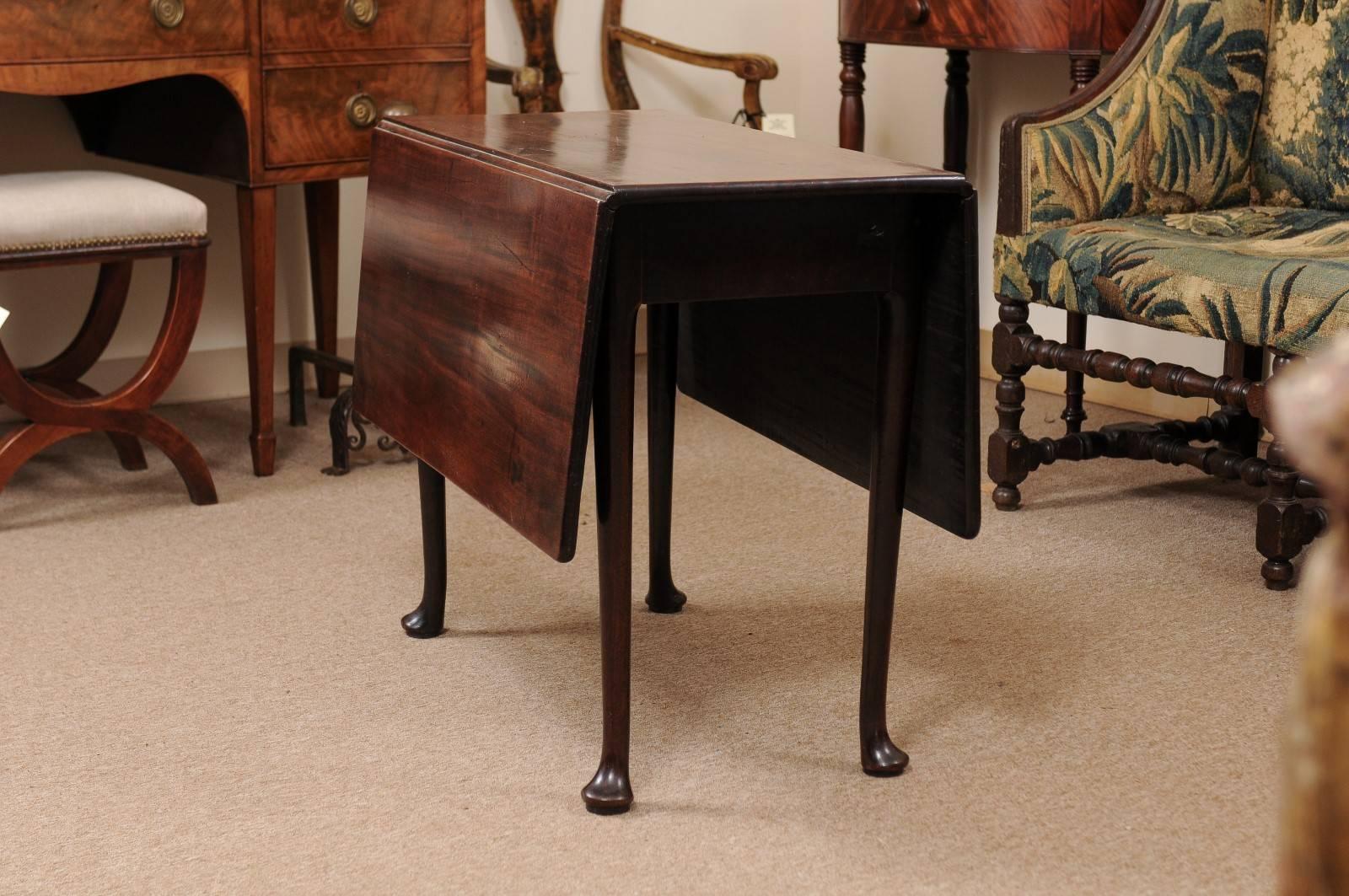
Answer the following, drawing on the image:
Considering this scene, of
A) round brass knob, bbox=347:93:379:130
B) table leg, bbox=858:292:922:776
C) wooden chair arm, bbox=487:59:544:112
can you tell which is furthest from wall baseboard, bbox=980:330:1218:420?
table leg, bbox=858:292:922:776

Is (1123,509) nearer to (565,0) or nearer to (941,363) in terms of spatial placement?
(941,363)

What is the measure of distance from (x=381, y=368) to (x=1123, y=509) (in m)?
1.26

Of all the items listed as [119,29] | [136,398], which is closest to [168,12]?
[119,29]

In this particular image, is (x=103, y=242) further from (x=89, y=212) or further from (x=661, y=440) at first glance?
(x=661, y=440)

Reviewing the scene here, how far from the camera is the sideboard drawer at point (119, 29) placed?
2203mm

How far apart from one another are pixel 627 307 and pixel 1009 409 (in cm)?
119

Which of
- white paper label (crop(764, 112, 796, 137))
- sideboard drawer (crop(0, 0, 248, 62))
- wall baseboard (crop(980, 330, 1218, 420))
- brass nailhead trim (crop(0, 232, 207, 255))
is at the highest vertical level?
sideboard drawer (crop(0, 0, 248, 62))

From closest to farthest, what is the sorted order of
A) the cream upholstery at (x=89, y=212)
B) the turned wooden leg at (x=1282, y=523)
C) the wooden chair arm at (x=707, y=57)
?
the turned wooden leg at (x=1282, y=523), the cream upholstery at (x=89, y=212), the wooden chair arm at (x=707, y=57)

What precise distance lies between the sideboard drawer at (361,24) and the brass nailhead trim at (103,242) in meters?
0.35

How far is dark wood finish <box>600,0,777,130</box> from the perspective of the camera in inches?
121

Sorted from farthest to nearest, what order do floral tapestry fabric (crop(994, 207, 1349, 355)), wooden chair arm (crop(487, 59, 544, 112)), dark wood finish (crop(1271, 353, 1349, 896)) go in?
1. wooden chair arm (crop(487, 59, 544, 112))
2. floral tapestry fabric (crop(994, 207, 1349, 355))
3. dark wood finish (crop(1271, 353, 1349, 896))

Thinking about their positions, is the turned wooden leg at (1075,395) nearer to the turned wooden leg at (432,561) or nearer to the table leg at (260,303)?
the turned wooden leg at (432,561)

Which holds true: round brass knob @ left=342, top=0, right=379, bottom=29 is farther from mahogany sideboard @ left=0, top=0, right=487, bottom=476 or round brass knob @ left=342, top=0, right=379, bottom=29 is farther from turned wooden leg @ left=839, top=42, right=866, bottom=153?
turned wooden leg @ left=839, top=42, right=866, bottom=153

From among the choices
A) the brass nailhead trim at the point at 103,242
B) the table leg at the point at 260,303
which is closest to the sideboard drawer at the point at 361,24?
the table leg at the point at 260,303
